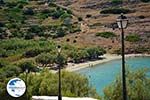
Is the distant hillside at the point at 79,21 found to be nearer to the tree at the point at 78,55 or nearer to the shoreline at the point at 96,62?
the shoreline at the point at 96,62

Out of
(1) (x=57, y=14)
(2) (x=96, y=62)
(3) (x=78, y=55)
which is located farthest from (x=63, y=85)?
(1) (x=57, y=14)

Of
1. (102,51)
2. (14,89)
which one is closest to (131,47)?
(102,51)

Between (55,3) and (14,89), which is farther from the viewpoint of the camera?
(55,3)

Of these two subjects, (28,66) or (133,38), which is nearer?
(28,66)

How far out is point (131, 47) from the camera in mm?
111625

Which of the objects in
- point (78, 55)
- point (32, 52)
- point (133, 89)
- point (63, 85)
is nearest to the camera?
point (133, 89)

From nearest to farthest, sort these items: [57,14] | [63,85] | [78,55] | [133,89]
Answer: [133,89] < [63,85] < [78,55] < [57,14]

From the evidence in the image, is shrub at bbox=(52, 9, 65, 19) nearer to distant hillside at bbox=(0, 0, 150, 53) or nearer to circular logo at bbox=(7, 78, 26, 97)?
distant hillside at bbox=(0, 0, 150, 53)

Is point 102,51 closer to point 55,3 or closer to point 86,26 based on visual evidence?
point 86,26

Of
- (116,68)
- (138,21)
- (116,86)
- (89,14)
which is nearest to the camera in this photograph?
(116,86)

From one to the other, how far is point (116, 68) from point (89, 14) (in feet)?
139

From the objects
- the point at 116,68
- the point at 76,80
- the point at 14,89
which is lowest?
the point at 116,68

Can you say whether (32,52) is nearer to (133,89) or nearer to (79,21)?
(79,21)

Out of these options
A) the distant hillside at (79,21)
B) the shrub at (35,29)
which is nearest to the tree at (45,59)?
the distant hillside at (79,21)
